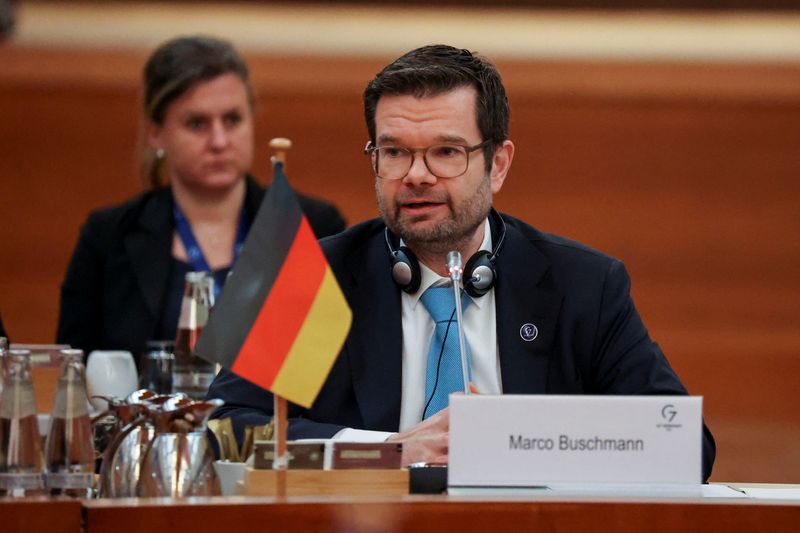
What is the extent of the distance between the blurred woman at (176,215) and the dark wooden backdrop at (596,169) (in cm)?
169

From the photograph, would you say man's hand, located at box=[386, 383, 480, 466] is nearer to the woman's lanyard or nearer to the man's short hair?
the man's short hair

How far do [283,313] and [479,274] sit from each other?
76 cm

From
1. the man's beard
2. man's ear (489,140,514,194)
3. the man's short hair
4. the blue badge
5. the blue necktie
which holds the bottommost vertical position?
the blue necktie

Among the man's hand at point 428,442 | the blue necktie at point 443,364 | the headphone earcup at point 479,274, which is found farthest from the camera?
the headphone earcup at point 479,274

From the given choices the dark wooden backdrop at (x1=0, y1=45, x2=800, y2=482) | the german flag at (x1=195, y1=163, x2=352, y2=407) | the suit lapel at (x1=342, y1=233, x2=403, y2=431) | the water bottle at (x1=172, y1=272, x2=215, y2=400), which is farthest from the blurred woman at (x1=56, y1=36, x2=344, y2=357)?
the german flag at (x1=195, y1=163, x2=352, y2=407)

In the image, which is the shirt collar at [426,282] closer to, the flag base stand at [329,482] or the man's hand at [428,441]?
the man's hand at [428,441]

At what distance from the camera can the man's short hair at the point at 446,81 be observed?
237cm

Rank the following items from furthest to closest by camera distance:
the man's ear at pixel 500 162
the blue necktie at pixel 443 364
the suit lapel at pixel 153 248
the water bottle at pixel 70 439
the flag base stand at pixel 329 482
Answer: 1. the suit lapel at pixel 153 248
2. the man's ear at pixel 500 162
3. the blue necktie at pixel 443 364
4. the water bottle at pixel 70 439
5. the flag base stand at pixel 329 482

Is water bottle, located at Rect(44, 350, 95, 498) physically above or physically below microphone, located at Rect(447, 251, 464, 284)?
below

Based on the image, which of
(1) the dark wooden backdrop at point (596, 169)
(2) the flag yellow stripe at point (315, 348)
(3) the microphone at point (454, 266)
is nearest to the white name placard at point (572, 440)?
(2) the flag yellow stripe at point (315, 348)

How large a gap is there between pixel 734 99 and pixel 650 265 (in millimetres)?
777

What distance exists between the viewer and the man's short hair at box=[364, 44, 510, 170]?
7.77 ft

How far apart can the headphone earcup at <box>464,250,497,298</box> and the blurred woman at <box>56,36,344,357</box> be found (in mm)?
1249

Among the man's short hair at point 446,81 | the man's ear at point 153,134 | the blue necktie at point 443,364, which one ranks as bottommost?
the blue necktie at point 443,364
